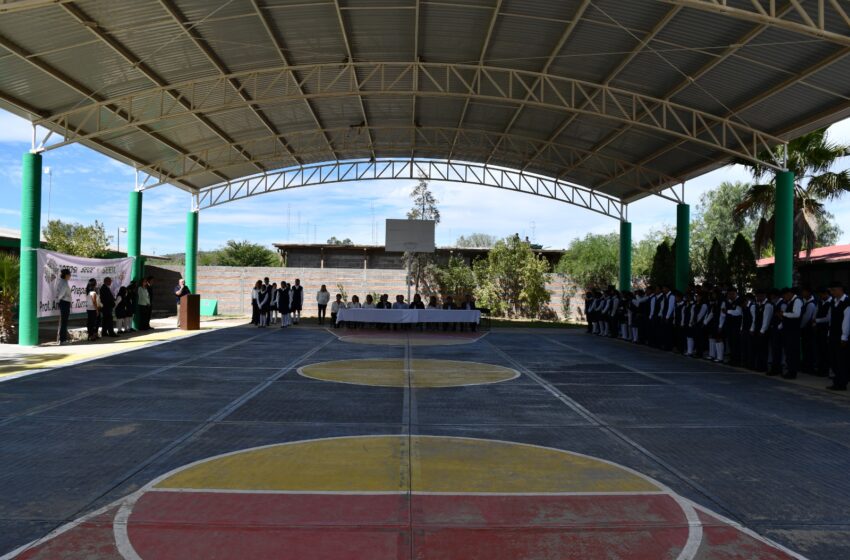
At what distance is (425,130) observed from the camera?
24.4m

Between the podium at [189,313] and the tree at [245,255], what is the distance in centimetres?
3480

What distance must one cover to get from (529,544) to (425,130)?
2191 cm

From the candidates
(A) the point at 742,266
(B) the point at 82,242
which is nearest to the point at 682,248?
(A) the point at 742,266

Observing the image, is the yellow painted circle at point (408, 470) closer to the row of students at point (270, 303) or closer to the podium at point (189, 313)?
the podium at point (189, 313)

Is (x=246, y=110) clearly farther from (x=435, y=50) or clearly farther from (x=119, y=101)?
(x=435, y=50)

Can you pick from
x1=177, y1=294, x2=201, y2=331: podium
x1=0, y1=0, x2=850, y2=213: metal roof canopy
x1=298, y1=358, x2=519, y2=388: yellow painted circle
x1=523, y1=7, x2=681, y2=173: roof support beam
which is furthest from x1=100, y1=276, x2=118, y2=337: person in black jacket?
x1=523, y1=7, x2=681, y2=173: roof support beam

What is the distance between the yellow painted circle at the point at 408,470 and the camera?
4906 millimetres

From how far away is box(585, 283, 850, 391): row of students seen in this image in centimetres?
1063

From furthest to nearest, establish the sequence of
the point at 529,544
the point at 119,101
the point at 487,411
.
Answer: the point at 119,101 < the point at 487,411 < the point at 529,544

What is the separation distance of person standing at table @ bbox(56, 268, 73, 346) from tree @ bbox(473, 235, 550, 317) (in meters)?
20.4

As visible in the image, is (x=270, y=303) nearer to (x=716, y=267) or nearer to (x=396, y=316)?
(x=396, y=316)

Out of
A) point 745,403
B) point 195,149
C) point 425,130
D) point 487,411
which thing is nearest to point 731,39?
point 745,403

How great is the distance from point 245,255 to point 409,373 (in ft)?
155

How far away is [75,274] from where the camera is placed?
16.8 metres
